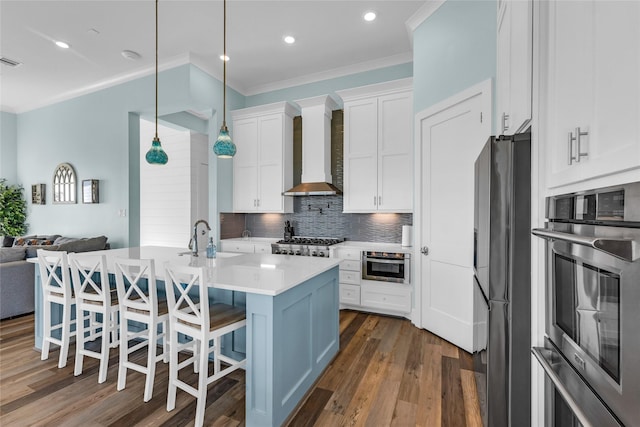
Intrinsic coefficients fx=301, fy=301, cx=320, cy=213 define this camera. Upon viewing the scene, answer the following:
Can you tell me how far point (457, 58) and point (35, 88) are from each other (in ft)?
21.6

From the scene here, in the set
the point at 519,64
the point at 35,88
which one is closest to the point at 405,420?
the point at 519,64

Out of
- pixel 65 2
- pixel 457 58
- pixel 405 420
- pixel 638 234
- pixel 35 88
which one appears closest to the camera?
pixel 638 234

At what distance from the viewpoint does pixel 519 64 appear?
155 cm

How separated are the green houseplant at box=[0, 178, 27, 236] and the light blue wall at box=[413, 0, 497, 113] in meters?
7.72

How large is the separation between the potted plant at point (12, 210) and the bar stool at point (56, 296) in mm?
4984

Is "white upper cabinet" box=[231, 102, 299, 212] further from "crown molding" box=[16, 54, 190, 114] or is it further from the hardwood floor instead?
the hardwood floor

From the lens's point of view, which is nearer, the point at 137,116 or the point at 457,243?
the point at 457,243

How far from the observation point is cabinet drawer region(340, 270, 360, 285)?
3.77 m

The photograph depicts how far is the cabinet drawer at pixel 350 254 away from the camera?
3771 millimetres

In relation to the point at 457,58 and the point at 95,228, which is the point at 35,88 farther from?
the point at 457,58

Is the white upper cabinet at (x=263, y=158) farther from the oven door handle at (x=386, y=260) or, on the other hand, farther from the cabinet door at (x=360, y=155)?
the oven door handle at (x=386, y=260)

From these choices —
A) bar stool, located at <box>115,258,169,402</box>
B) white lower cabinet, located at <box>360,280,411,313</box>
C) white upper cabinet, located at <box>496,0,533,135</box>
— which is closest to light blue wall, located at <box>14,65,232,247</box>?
bar stool, located at <box>115,258,169,402</box>

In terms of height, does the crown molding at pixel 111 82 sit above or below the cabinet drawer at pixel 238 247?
above

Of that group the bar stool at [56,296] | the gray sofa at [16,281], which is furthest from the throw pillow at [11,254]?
the bar stool at [56,296]
